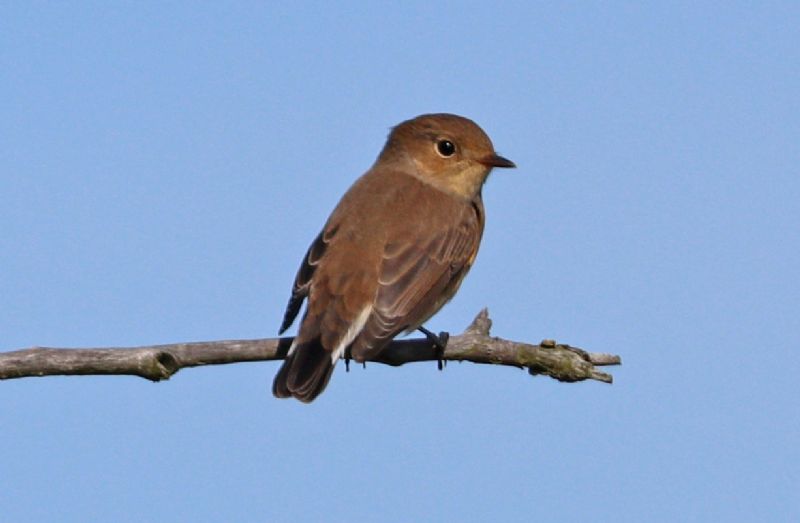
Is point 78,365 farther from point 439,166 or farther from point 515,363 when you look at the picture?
point 439,166

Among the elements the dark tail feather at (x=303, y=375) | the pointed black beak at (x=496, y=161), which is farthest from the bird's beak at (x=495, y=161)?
the dark tail feather at (x=303, y=375)

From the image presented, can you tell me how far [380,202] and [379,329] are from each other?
1.55m

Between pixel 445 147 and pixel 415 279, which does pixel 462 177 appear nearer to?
pixel 445 147

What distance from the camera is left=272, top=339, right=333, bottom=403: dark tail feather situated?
303 inches

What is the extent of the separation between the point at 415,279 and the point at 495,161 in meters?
1.96

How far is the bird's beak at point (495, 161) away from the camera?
10.1m

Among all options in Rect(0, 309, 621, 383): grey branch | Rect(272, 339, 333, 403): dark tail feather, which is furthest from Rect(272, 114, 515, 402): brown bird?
Rect(0, 309, 621, 383): grey branch

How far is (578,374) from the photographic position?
25.6 ft

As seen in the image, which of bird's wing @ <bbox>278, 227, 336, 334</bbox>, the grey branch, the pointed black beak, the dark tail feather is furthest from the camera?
the pointed black beak

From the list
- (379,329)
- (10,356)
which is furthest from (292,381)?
(10,356)

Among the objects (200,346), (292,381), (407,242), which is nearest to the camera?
(200,346)

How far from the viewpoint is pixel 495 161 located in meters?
10.2

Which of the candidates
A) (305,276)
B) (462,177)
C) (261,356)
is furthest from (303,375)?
(462,177)

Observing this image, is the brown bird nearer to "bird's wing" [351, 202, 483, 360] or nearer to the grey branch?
"bird's wing" [351, 202, 483, 360]
